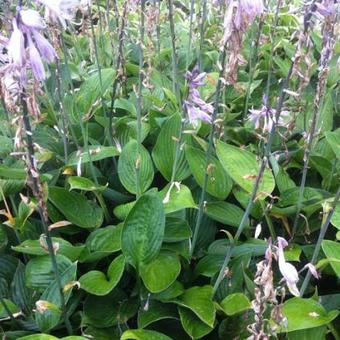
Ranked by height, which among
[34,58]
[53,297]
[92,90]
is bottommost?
[53,297]

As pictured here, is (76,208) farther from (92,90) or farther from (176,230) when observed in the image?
(92,90)

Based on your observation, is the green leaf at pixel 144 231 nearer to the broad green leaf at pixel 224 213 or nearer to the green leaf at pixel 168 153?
the broad green leaf at pixel 224 213

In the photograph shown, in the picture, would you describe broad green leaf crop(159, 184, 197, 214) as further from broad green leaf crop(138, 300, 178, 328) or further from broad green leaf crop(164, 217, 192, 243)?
broad green leaf crop(138, 300, 178, 328)

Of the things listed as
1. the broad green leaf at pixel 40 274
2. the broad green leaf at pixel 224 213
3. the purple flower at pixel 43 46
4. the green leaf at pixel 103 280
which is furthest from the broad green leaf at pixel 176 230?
the purple flower at pixel 43 46

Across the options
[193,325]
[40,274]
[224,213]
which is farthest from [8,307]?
[224,213]

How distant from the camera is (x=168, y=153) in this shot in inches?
100

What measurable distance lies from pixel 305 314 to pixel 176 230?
24.5 inches

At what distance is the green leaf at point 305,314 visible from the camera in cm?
182

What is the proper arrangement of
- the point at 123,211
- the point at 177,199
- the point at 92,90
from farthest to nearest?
the point at 92,90, the point at 123,211, the point at 177,199

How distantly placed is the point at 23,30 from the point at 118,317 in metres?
1.25

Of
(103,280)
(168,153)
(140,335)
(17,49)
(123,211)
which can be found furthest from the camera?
(168,153)

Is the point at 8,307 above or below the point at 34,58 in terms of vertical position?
below

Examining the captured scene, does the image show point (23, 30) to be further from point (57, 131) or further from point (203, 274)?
point (57, 131)

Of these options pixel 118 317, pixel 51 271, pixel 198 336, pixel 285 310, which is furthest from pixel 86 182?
pixel 285 310
